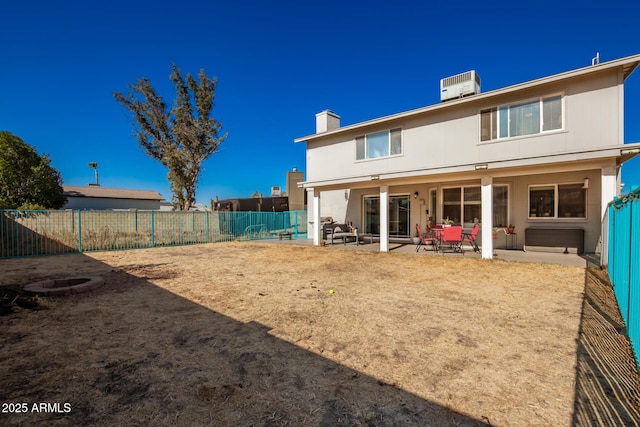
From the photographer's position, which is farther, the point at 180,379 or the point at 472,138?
the point at 472,138

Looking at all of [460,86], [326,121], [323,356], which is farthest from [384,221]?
[323,356]

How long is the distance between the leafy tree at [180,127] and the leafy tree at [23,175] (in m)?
8.24

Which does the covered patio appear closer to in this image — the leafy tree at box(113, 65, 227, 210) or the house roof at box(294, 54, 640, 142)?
the house roof at box(294, 54, 640, 142)

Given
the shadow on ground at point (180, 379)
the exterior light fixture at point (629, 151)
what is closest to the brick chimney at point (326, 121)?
the exterior light fixture at point (629, 151)

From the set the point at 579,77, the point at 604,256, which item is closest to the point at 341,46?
the point at 579,77

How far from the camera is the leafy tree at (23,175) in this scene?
67.8 feet

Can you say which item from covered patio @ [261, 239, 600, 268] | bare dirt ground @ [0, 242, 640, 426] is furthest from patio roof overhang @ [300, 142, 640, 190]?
bare dirt ground @ [0, 242, 640, 426]

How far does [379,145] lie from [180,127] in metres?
16.6

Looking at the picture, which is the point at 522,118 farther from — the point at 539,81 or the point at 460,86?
the point at 460,86

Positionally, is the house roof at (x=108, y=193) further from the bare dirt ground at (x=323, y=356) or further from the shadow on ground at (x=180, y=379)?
the shadow on ground at (x=180, y=379)

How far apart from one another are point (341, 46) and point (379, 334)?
1742 centimetres

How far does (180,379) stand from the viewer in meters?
2.75

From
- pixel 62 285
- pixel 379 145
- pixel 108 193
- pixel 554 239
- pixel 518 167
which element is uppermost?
pixel 379 145

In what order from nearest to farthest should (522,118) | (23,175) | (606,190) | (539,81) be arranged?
(606,190), (539,81), (522,118), (23,175)
